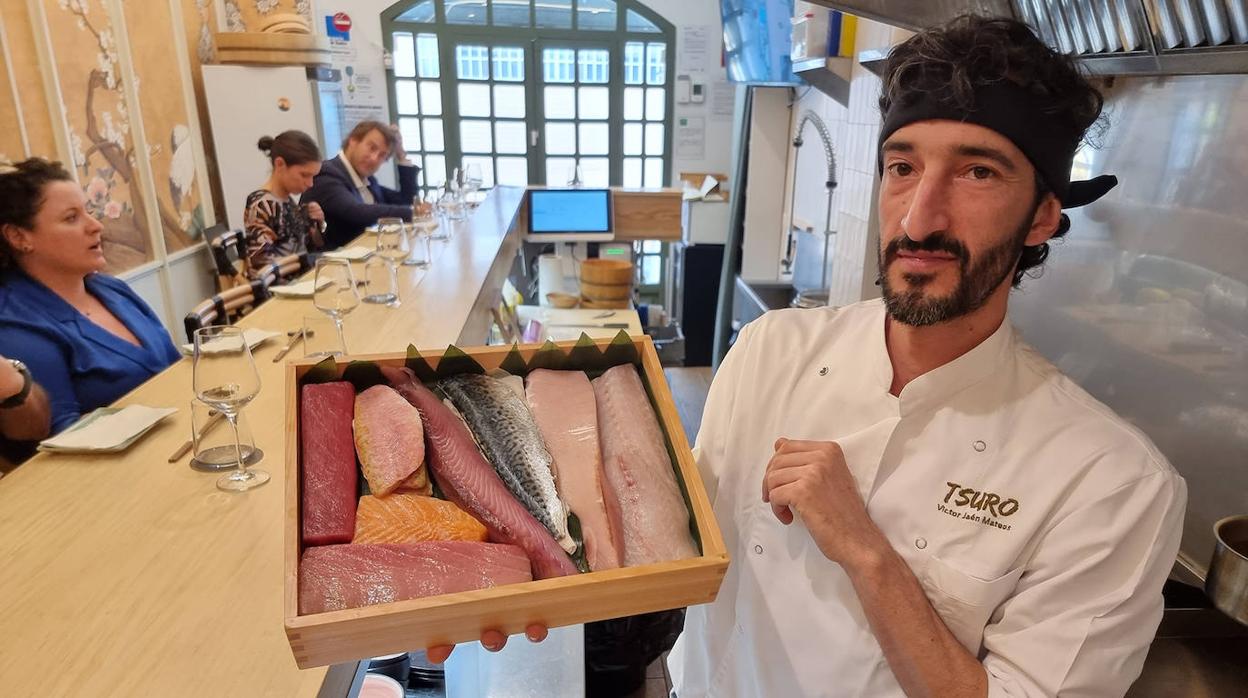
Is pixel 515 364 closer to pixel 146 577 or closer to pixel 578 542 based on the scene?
pixel 578 542

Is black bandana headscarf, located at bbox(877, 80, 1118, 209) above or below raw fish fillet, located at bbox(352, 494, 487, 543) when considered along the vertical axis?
above

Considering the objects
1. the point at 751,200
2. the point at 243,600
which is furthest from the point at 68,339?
the point at 751,200

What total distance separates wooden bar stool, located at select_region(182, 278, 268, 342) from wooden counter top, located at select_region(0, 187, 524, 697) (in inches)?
27.1

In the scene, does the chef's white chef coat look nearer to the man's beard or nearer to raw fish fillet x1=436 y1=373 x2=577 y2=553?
the man's beard

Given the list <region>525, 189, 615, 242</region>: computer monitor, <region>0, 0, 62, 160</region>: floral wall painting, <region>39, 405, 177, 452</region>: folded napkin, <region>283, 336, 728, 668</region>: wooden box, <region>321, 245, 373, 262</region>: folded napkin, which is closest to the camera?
<region>283, 336, 728, 668</region>: wooden box

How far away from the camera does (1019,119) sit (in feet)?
3.32

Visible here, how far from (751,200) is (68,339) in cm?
460

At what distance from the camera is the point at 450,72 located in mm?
7422

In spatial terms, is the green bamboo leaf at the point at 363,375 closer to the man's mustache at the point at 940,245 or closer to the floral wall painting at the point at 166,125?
the man's mustache at the point at 940,245

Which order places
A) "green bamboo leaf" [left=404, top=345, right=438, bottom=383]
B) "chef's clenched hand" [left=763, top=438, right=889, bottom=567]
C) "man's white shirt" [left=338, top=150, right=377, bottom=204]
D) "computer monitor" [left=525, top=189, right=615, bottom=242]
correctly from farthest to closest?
"computer monitor" [left=525, top=189, right=615, bottom=242], "man's white shirt" [left=338, top=150, right=377, bottom=204], "green bamboo leaf" [left=404, top=345, right=438, bottom=383], "chef's clenched hand" [left=763, top=438, right=889, bottom=567]

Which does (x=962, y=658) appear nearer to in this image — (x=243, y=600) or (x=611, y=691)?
(x=243, y=600)

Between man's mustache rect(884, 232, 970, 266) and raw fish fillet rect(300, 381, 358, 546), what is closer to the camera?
raw fish fillet rect(300, 381, 358, 546)

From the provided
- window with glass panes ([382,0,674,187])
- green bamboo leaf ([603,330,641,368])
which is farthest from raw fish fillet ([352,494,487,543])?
window with glass panes ([382,0,674,187])

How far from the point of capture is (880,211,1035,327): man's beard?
1046 millimetres
